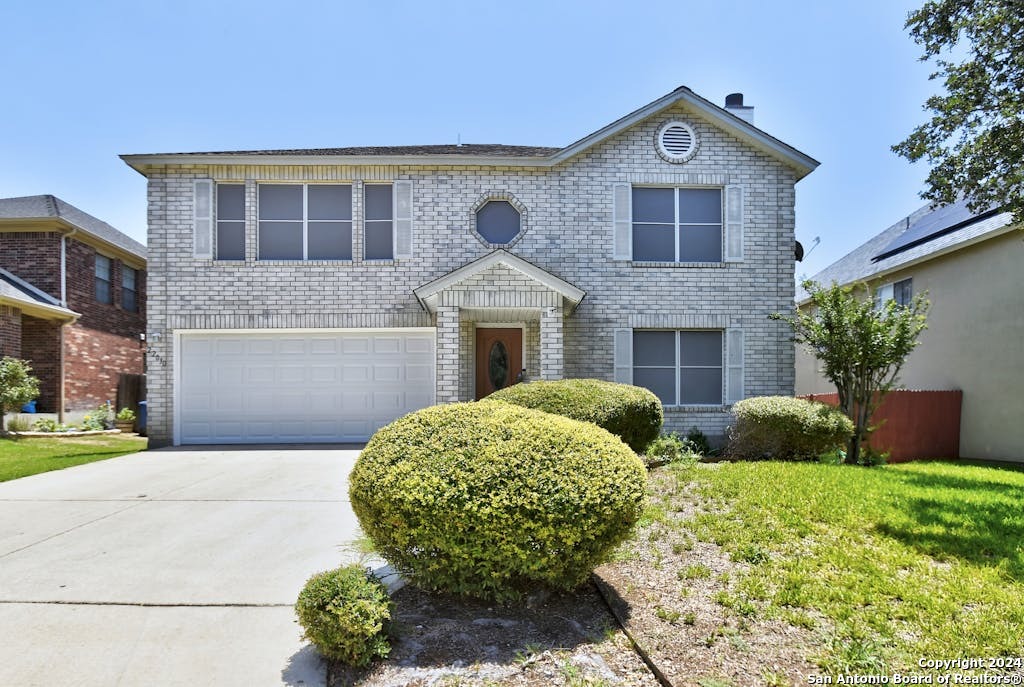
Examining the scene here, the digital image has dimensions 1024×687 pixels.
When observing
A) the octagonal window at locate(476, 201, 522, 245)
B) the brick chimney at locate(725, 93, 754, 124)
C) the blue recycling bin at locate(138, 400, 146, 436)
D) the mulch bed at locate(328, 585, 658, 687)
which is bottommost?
the blue recycling bin at locate(138, 400, 146, 436)

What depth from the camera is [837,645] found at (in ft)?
11.9

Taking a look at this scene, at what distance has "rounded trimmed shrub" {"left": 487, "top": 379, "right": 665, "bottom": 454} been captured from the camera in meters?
8.41

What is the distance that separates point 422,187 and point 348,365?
4.19 metres

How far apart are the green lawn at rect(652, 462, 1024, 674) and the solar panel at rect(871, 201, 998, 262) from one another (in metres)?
10.2

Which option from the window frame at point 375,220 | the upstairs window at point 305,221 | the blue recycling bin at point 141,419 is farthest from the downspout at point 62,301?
the window frame at point 375,220

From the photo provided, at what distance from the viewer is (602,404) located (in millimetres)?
8508

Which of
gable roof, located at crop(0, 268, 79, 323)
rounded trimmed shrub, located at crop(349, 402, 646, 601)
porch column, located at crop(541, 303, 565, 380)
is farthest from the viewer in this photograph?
gable roof, located at crop(0, 268, 79, 323)

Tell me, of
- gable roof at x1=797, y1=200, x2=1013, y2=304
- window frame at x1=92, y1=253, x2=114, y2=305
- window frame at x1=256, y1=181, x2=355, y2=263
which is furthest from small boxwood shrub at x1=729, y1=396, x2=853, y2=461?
window frame at x1=92, y1=253, x2=114, y2=305

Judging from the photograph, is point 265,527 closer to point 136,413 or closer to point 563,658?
point 563,658

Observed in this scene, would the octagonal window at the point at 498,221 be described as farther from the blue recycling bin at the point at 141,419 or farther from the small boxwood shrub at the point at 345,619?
the blue recycling bin at the point at 141,419

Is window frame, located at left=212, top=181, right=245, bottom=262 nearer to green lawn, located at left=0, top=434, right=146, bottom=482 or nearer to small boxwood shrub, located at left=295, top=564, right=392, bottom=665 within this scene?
green lawn, located at left=0, top=434, right=146, bottom=482

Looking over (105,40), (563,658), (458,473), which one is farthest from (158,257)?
(563,658)

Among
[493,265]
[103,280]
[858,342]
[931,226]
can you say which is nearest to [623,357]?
[493,265]

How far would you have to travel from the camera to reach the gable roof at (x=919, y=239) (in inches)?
540
